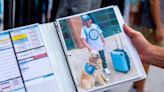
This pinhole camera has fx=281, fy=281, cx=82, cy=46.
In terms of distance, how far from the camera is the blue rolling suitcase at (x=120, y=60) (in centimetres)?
82

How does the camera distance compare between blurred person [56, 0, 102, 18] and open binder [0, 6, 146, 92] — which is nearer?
open binder [0, 6, 146, 92]

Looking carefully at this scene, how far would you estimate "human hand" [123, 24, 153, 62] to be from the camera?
0.88m

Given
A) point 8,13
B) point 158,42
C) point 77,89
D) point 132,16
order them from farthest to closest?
point 132,16, point 158,42, point 8,13, point 77,89

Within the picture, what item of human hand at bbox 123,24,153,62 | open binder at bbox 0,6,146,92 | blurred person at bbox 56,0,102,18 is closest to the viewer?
open binder at bbox 0,6,146,92

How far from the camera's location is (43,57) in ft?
2.62

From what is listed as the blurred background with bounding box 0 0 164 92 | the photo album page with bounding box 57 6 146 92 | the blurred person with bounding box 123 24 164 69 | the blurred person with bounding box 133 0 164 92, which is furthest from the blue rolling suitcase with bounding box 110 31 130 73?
the blurred person with bounding box 133 0 164 92

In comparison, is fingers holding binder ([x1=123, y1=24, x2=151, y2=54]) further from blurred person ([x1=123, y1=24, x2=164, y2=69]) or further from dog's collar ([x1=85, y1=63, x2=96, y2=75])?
dog's collar ([x1=85, y1=63, x2=96, y2=75])

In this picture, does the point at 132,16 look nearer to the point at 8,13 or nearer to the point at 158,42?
the point at 158,42

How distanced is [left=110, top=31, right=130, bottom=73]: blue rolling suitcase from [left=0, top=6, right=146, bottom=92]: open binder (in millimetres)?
11

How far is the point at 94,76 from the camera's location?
0.80m

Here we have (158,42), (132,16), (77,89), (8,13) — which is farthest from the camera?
(132,16)

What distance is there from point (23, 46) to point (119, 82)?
0.29 meters

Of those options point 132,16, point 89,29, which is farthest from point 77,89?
point 132,16

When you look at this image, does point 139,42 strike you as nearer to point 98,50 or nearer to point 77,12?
point 98,50
